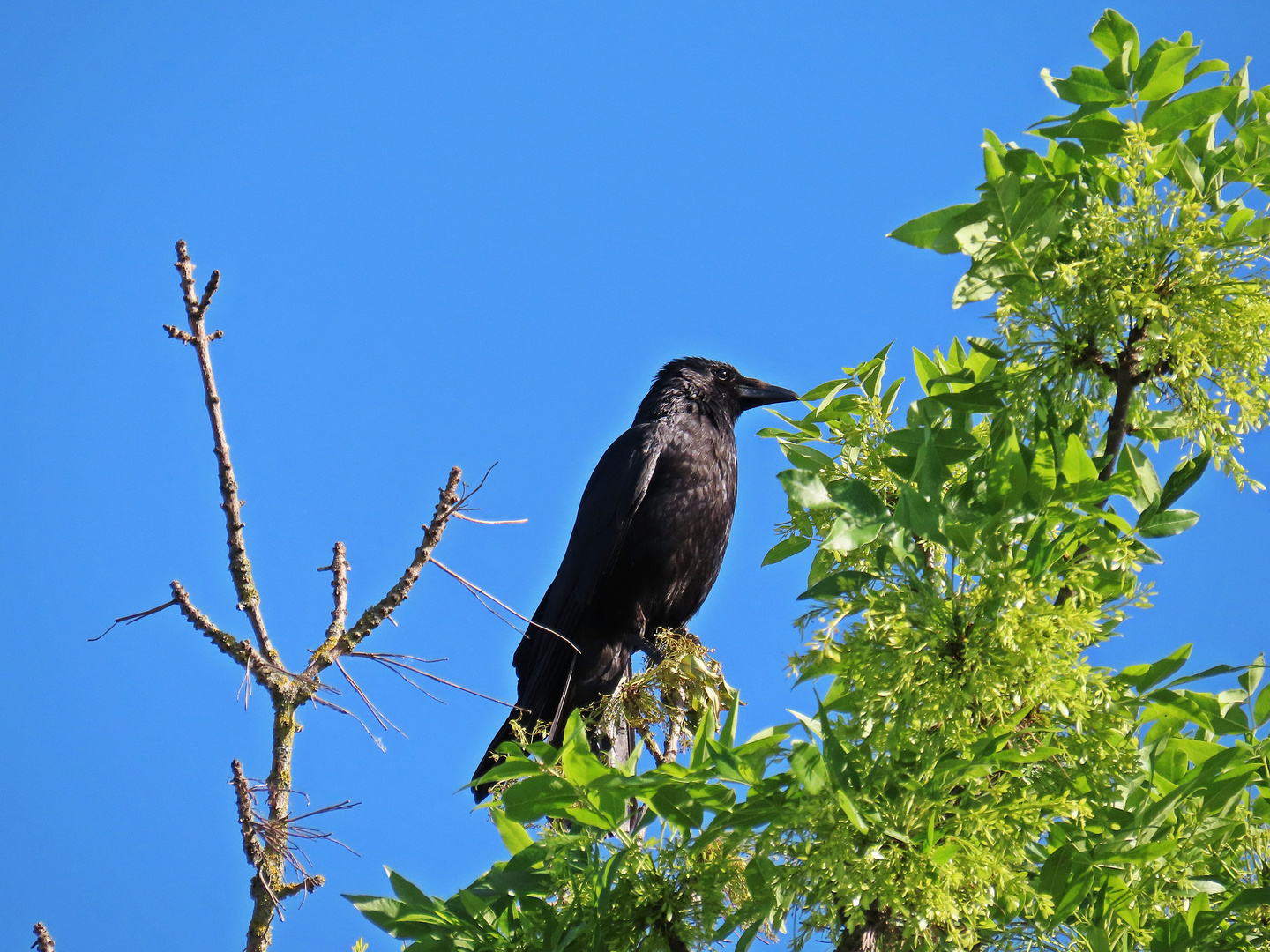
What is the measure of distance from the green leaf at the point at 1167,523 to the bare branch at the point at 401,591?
2.00 m

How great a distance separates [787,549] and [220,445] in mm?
1703

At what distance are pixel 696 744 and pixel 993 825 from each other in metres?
0.48

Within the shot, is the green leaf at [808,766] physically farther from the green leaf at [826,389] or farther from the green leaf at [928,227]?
the green leaf at [826,389]

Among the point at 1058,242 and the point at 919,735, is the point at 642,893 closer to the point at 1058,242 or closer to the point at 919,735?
the point at 919,735

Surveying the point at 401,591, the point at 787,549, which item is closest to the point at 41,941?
the point at 401,591

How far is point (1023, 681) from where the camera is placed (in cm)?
166

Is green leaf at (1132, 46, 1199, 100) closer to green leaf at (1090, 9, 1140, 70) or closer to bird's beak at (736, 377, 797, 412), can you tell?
green leaf at (1090, 9, 1140, 70)

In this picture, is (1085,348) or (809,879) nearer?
(809,879)

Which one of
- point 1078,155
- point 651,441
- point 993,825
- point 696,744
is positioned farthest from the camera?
point 651,441

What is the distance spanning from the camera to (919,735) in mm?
1695

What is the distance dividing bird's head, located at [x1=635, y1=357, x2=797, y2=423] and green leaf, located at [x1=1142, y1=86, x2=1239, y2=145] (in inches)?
185

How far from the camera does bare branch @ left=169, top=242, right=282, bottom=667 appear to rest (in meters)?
3.09

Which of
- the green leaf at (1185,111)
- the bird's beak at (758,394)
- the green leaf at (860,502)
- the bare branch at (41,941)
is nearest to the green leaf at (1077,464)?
the green leaf at (860,502)

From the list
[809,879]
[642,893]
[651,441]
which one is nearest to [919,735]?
[809,879]
